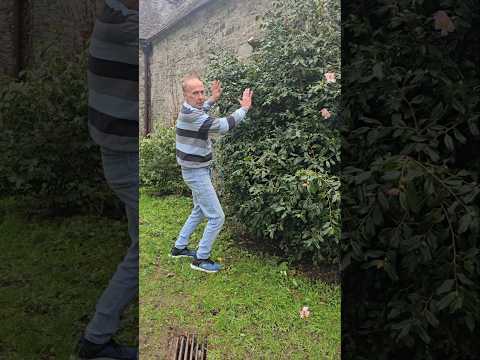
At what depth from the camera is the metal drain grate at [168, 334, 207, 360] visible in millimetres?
2166

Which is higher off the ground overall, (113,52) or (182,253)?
(113,52)

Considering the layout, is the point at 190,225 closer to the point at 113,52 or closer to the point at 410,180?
the point at 113,52

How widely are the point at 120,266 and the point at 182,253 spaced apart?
0.28 m

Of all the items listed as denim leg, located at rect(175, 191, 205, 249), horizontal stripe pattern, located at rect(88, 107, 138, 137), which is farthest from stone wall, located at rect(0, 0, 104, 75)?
denim leg, located at rect(175, 191, 205, 249)

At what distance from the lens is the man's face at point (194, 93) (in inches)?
84.6

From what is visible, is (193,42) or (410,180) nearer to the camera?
(193,42)

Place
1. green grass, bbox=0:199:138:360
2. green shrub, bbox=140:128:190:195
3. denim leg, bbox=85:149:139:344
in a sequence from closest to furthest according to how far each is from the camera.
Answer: green shrub, bbox=140:128:190:195, denim leg, bbox=85:149:139:344, green grass, bbox=0:199:138:360

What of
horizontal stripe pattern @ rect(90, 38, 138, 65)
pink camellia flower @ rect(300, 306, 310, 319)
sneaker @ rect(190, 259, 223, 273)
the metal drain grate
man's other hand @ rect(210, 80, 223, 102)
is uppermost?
horizontal stripe pattern @ rect(90, 38, 138, 65)

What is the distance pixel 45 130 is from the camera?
2.50m

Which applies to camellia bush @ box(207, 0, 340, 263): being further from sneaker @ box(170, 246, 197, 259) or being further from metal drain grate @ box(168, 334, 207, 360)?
metal drain grate @ box(168, 334, 207, 360)

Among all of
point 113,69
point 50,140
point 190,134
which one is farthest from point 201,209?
point 50,140

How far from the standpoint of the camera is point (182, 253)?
2.17 metres

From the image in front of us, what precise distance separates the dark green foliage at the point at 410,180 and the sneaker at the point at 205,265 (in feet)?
2.09

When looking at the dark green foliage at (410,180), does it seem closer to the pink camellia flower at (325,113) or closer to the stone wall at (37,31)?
the pink camellia flower at (325,113)
